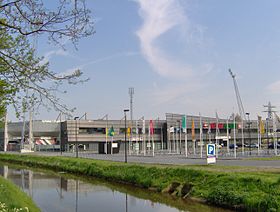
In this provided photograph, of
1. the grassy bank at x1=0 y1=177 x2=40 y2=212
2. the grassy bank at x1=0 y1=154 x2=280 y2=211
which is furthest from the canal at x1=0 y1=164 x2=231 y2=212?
the grassy bank at x1=0 y1=177 x2=40 y2=212

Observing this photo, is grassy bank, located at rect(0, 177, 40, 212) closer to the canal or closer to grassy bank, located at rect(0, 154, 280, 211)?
the canal

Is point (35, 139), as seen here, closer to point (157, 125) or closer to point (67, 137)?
point (67, 137)

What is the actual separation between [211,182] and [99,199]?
7057 millimetres

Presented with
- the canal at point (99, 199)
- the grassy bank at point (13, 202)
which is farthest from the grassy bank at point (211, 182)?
the grassy bank at point (13, 202)

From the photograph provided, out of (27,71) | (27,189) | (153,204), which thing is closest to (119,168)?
(27,189)

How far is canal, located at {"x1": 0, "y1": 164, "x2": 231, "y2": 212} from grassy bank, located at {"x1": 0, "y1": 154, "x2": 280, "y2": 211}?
0.78 m

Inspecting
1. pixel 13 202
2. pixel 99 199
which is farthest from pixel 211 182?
pixel 13 202

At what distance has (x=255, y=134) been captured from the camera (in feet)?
364

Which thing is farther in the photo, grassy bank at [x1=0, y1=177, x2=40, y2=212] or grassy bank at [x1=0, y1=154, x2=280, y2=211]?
grassy bank at [x1=0, y1=154, x2=280, y2=211]

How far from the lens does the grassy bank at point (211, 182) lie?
1841 centimetres

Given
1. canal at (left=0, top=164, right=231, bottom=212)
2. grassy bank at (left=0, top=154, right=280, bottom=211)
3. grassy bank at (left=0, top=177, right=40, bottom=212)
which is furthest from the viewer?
canal at (left=0, top=164, right=231, bottom=212)

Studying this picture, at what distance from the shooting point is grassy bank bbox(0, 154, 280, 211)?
18406 millimetres

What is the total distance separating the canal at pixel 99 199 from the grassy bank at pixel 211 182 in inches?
30.9

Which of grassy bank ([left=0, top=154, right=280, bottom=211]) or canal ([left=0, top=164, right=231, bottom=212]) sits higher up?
grassy bank ([left=0, top=154, right=280, bottom=211])
